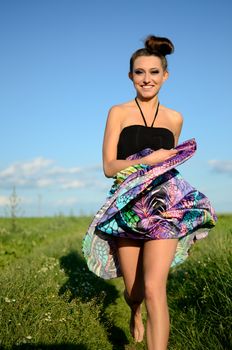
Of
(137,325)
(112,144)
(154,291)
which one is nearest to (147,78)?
(112,144)

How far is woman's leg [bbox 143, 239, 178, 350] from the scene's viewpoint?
4125 millimetres

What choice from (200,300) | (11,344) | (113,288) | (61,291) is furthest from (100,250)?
(113,288)

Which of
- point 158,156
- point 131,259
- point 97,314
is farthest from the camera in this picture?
point 97,314

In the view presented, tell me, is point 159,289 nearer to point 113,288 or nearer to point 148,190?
point 148,190

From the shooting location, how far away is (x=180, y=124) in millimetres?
5234

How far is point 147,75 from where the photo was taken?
4.81m

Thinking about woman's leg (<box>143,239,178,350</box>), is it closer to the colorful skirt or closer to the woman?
the woman

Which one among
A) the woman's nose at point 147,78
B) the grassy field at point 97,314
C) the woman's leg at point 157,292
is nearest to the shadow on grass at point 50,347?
the grassy field at point 97,314

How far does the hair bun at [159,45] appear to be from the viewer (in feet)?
16.0

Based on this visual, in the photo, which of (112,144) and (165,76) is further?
(165,76)

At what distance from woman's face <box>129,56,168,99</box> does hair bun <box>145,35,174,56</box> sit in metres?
0.10

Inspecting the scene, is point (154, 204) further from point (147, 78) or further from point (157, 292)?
point (147, 78)

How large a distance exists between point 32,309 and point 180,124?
7.49 feet

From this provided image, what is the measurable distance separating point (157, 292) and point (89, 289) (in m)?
3.11
